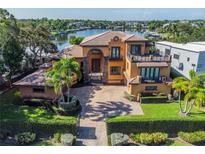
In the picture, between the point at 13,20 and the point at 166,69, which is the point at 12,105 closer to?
the point at 13,20

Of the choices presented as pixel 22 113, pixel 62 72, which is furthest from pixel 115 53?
pixel 22 113

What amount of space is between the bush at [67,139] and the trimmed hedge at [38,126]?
887 millimetres

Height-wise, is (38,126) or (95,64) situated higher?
(95,64)

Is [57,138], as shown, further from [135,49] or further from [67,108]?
[135,49]

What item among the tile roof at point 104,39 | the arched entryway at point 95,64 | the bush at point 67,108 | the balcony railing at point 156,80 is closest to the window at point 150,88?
the balcony railing at point 156,80

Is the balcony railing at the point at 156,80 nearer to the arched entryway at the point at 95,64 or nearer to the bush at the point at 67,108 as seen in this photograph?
the arched entryway at the point at 95,64

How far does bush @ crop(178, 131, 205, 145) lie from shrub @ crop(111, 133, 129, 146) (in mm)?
5391

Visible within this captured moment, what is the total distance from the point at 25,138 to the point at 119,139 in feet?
27.0

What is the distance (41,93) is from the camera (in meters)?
28.6

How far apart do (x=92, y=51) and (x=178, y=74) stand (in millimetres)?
14249

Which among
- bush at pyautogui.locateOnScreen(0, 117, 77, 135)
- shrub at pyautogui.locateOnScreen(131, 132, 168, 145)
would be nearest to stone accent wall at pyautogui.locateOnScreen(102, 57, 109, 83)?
bush at pyautogui.locateOnScreen(0, 117, 77, 135)

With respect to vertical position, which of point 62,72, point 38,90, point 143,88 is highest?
point 62,72

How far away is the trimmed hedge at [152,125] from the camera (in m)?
21.7

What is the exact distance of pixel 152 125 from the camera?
2211 centimetres
